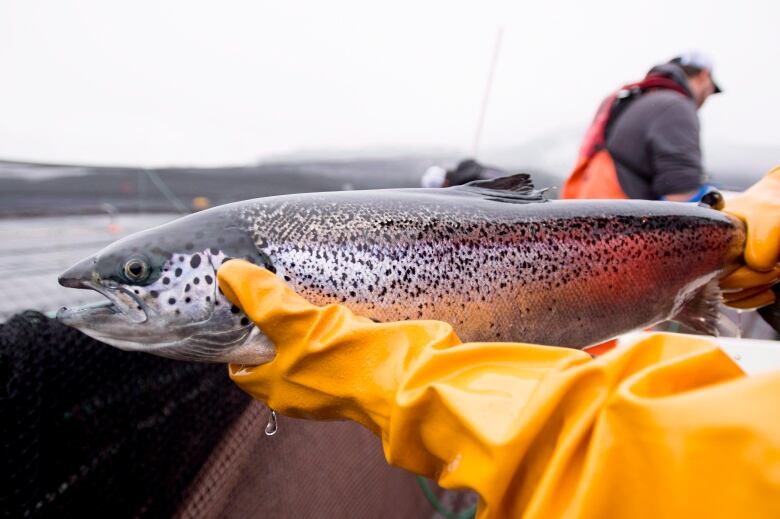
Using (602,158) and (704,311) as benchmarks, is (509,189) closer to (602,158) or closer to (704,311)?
(704,311)

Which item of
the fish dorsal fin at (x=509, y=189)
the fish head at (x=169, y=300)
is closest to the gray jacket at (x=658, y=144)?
the fish dorsal fin at (x=509, y=189)

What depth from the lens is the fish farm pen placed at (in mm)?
1036

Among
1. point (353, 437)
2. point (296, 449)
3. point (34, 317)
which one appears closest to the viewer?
point (34, 317)

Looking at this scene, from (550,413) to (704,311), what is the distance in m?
1.55

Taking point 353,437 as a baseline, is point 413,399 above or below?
above

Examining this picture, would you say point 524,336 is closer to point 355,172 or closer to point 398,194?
point 398,194

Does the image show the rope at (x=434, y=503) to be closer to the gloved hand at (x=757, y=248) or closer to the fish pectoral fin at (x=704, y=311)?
the fish pectoral fin at (x=704, y=311)

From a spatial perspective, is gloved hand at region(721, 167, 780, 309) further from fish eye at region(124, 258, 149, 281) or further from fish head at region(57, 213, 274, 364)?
fish eye at region(124, 258, 149, 281)

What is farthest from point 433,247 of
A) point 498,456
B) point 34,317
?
point 34,317

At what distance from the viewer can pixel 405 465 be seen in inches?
33.2

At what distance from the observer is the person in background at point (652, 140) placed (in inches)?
101

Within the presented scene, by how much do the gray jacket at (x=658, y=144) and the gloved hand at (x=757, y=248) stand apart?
568 millimetres

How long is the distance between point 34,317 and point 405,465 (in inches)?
39.8

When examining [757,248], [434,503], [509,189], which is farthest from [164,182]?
[757,248]
